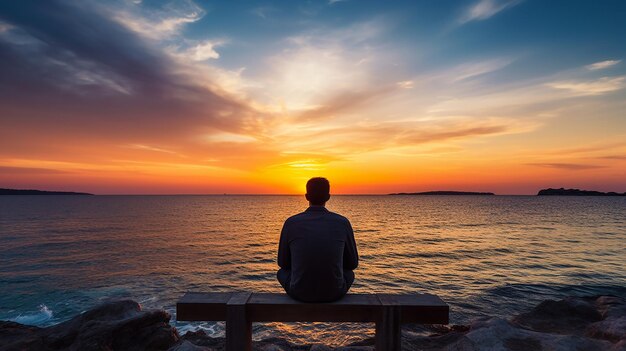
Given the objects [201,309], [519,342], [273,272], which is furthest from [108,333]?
[273,272]

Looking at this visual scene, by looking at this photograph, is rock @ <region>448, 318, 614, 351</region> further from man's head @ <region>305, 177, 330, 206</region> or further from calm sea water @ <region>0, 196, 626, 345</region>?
man's head @ <region>305, 177, 330, 206</region>

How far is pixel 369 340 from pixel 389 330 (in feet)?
25.2

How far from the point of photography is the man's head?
171 inches

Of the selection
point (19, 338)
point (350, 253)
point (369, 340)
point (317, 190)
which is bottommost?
point (369, 340)

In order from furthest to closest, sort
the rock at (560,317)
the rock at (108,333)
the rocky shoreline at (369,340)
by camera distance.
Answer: the rock at (560,317)
the rock at (108,333)
the rocky shoreline at (369,340)

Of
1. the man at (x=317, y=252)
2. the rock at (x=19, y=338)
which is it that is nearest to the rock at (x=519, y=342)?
the man at (x=317, y=252)

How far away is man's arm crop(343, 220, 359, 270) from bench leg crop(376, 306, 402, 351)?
2.18 ft

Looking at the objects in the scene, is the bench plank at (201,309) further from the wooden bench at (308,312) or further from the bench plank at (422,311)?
the bench plank at (422,311)

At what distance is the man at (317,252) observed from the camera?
13.3 feet

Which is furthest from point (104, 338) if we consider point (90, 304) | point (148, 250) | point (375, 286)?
point (148, 250)

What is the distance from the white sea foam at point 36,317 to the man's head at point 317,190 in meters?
16.3

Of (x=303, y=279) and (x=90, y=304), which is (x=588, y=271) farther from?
(x=90, y=304)

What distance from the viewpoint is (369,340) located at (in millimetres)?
11188

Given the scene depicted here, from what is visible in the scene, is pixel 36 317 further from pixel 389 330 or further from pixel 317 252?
pixel 389 330
